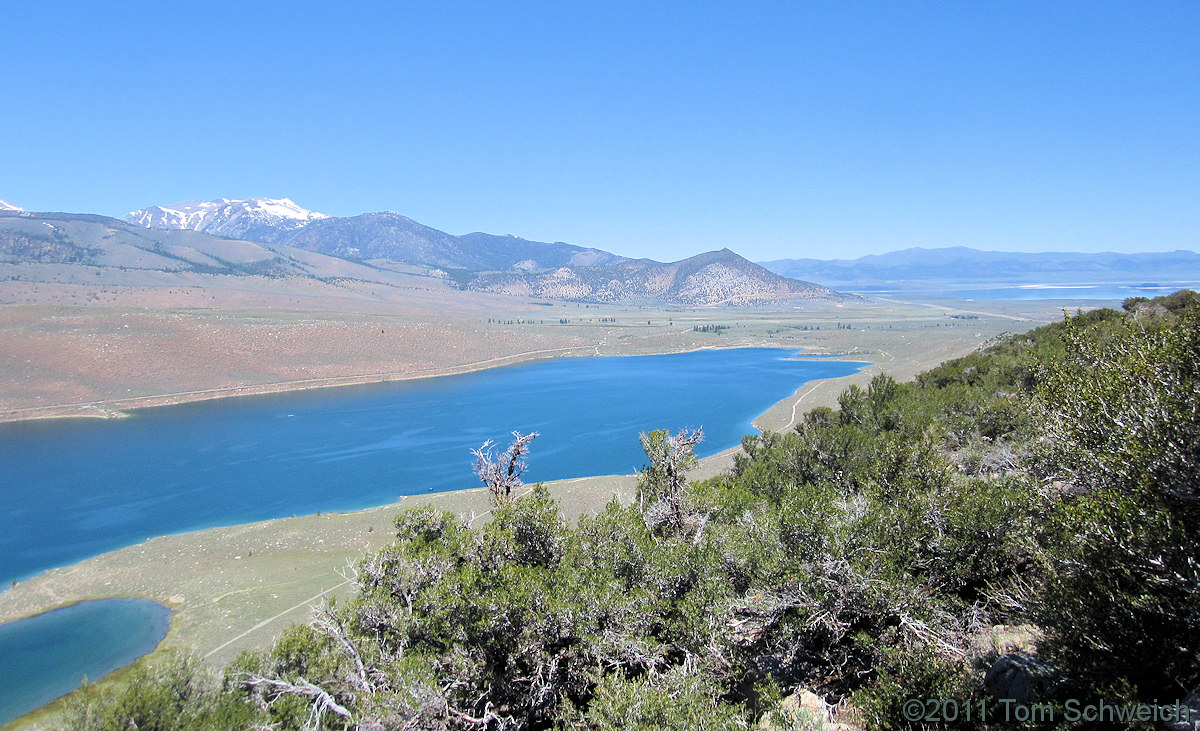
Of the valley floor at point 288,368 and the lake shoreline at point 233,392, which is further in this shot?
the lake shoreline at point 233,392

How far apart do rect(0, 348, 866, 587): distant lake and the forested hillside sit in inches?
869

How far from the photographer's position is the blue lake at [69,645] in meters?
15.6

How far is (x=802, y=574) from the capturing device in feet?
24.9

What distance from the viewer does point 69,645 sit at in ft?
58.0

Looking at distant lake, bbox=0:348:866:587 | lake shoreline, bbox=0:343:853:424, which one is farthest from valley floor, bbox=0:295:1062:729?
distant lake, bbox=0:348:866:587

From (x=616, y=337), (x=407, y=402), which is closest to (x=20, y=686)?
(x=407, y=402)

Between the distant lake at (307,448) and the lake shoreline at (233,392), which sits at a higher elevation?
the lake shoreline at (233,392)

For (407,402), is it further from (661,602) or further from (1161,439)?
(1161,439)

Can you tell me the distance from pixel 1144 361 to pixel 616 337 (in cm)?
10474

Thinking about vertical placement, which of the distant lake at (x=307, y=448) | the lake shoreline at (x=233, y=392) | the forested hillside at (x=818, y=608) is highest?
the forested hillside at (x=818, y=608)

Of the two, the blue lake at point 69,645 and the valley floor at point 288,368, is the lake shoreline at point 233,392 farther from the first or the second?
the blue lake at point 69,645

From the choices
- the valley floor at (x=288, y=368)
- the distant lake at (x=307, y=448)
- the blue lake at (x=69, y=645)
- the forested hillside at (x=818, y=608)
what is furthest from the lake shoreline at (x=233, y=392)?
the forested hillside at (x=818, y=608)

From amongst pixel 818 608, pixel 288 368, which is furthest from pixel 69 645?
pixel 288 368

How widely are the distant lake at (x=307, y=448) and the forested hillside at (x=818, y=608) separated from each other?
22064mm
